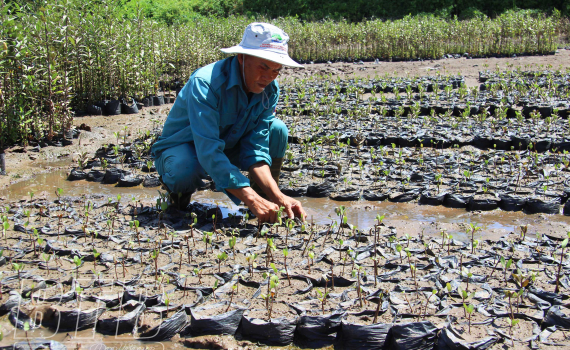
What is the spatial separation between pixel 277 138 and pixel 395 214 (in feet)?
4.24

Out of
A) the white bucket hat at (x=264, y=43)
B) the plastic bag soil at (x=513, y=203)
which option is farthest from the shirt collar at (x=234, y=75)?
the plastic bag soil at (x=513, y=203)

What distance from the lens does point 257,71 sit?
336cm

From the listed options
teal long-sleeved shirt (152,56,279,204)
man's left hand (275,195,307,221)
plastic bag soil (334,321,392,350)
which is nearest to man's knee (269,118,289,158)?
teal long-sleeved shirt (152,56,279,204)

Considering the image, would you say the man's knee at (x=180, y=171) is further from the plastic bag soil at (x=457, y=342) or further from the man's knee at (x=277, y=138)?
the plastic bag soil at (x=457, y=342)

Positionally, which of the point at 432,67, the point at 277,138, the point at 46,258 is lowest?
the point at 46,258

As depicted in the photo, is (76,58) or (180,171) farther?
(76,58)

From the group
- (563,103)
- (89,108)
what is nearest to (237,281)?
(89,108)

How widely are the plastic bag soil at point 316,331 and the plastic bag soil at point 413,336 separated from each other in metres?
0.28

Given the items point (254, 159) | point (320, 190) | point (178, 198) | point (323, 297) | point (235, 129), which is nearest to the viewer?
point (323, 297)

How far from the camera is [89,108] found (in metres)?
8.18

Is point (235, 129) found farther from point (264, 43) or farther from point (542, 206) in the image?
point (542, 206)

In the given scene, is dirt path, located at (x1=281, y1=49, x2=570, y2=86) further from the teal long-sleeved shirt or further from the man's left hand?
the man's left hand

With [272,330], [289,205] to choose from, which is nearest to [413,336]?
[272,330]

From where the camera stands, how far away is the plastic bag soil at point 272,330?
2.48 meters
